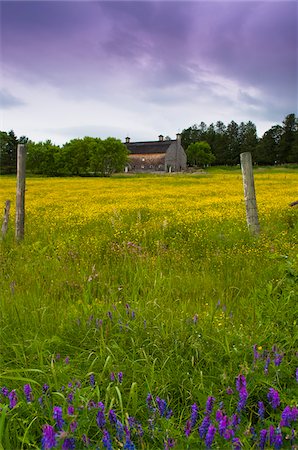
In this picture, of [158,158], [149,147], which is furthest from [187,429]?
[149,147]

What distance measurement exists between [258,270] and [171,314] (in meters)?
2.49

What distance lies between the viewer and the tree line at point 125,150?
8350cm

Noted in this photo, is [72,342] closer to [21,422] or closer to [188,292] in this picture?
[21,422]

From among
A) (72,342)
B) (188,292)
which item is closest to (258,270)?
(188,292)

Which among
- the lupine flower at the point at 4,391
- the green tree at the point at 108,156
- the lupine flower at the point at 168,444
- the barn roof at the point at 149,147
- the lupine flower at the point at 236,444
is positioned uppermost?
the barn roof at the point at 149,147

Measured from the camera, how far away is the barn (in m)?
103

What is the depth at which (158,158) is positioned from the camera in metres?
103

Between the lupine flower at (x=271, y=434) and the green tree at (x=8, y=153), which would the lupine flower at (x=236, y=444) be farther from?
the green tree at (x=8, y=153)

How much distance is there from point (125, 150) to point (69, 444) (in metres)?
85.1

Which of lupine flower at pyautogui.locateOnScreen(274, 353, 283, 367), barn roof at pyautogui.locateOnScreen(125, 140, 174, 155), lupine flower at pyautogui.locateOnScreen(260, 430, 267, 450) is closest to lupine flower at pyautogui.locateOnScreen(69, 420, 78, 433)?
lupine flower at pyautogui.locateOnScreen(260, 430, 267, 450)

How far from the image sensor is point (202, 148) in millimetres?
125750

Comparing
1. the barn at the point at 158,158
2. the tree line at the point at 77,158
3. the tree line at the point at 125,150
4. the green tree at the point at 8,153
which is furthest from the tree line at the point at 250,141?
the green tree at the point at 8,153

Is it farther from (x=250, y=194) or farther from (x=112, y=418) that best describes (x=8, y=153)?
(x=112, y=418)

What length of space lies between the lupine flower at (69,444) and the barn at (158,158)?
101 metres
